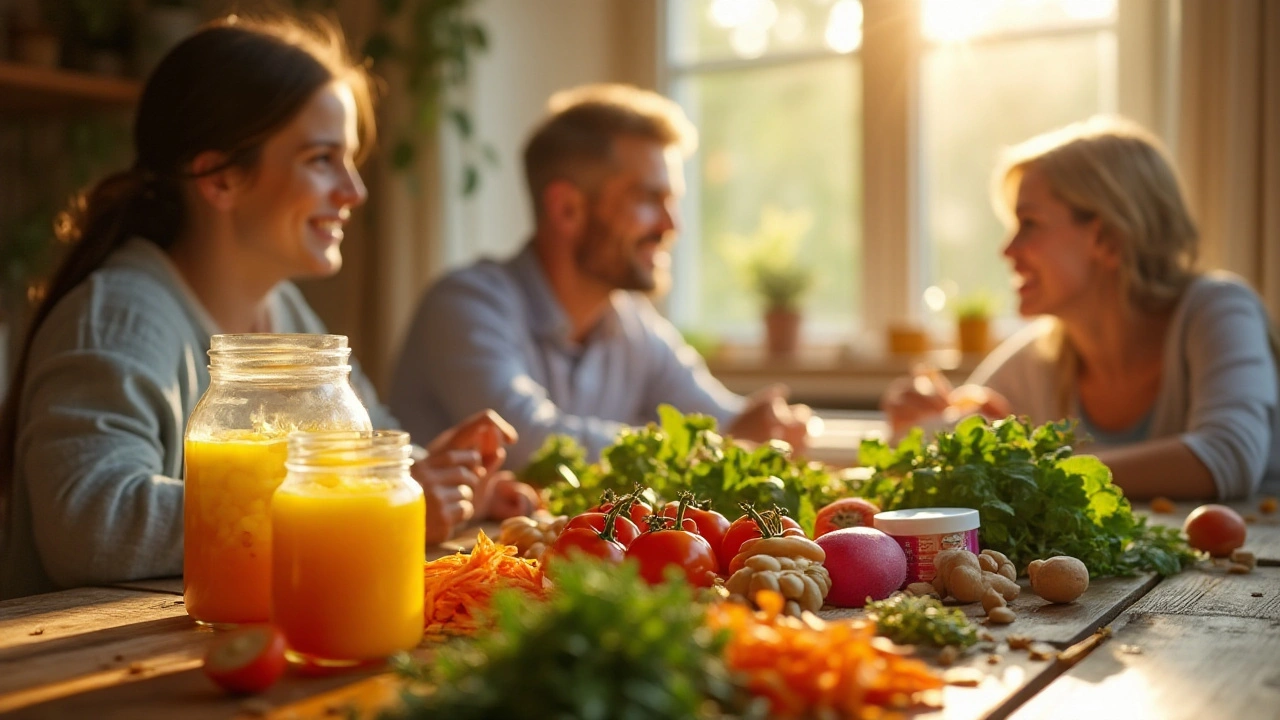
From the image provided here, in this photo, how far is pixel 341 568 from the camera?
3.05ft

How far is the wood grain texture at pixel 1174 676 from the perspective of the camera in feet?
2.87

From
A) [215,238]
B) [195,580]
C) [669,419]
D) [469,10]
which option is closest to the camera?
[195,580]

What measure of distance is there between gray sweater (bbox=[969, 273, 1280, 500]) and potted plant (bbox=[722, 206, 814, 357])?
1481 millimetres

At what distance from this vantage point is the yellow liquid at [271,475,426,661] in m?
0.93

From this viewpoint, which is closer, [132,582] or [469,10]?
[132,582]

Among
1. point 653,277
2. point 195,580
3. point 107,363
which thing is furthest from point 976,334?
point 195,580

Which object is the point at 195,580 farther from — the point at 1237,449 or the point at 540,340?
the point at 540,340

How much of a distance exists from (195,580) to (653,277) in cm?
223

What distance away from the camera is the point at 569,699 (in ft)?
2.14

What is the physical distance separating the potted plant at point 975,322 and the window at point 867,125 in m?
0.13

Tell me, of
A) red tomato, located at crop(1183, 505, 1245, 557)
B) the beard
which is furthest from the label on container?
the beard

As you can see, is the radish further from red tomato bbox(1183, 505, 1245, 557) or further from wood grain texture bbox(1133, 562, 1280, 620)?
red tomato bbox(1183, 505, 1245, 557)

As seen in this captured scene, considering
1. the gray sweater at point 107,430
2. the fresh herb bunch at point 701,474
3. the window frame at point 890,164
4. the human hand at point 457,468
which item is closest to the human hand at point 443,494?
the human hand at point 457,468

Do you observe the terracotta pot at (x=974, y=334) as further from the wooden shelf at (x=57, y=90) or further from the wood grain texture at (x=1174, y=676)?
the wood grain texture at (x=1174, y=676)
